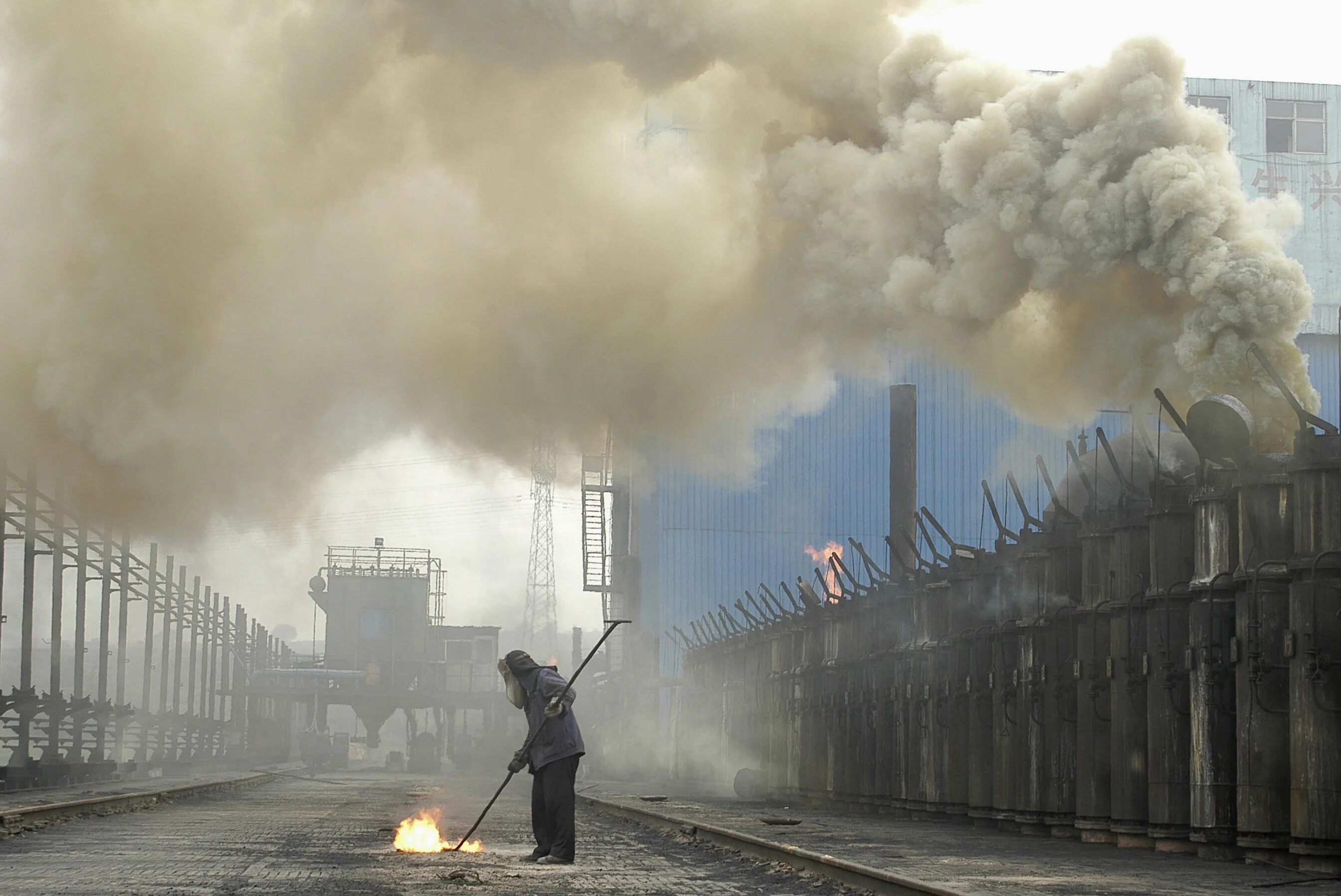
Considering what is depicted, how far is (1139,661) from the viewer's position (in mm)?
18078

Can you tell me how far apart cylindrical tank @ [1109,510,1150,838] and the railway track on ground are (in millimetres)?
4155

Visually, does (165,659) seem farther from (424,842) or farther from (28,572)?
(424,842)

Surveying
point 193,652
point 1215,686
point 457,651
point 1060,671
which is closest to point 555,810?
point 1215,686

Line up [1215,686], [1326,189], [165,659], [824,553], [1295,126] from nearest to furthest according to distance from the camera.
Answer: [1215,686], [824,553], [1326,189], [1295,126], [165,659]

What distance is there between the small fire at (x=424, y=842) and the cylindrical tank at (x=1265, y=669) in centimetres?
708

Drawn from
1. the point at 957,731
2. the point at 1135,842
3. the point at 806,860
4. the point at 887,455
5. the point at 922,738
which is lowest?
the point at 1135,842

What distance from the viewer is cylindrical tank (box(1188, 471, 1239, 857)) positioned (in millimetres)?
16156

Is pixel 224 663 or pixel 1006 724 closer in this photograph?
pixel 1006 724

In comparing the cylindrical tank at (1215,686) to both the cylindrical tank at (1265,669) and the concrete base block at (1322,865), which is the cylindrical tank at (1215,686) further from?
the concrete base block at (1322,865)

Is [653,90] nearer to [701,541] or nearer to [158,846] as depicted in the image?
[158,846]

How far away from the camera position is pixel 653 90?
81.8 ft

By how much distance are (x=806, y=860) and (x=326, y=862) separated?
4.00 m

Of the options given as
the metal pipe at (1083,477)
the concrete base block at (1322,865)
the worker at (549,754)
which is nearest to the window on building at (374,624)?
the metal pipe at (1083,477)

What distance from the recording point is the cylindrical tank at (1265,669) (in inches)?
597
